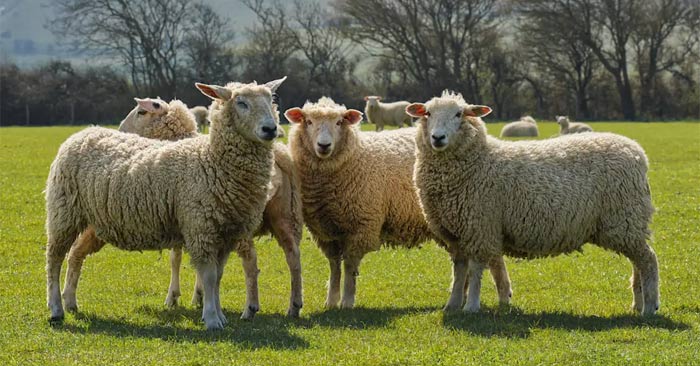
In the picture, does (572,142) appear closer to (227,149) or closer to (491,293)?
(491,293)

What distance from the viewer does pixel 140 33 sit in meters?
61.8

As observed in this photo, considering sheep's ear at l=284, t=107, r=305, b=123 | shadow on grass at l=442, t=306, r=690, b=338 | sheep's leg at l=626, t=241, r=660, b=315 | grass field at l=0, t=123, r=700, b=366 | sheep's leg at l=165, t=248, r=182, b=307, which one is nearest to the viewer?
grass field at l=0, t=123, r=700, b=366

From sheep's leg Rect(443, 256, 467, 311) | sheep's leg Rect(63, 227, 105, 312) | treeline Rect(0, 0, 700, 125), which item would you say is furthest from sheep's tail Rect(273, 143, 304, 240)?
treeline Rect(0, 0, 700, 125)

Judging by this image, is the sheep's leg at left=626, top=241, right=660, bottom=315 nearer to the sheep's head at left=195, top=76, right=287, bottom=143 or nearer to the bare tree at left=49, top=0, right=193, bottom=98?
the sheep's head at left=195, top=76, right=287, bottom=143

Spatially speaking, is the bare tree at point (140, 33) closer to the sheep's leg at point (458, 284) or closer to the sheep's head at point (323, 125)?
the sheep's head at point (323, 125)

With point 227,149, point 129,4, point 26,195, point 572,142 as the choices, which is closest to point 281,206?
point 227,149

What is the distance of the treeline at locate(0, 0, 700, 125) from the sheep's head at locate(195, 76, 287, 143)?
47558 millimetres

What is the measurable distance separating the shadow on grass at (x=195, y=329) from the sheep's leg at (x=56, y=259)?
0.94ft

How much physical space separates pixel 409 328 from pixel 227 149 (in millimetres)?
2224

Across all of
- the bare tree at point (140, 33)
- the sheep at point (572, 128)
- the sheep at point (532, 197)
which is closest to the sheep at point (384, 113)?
the sheep at point (572, 128)

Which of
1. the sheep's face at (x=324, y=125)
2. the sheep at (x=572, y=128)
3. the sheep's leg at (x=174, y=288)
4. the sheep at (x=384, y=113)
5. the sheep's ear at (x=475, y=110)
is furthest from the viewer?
the sheep at (x=384, y=113)

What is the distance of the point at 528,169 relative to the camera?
336 inches

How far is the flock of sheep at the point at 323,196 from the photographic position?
7840 mm

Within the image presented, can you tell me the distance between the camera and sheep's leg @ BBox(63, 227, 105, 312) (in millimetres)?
8688
